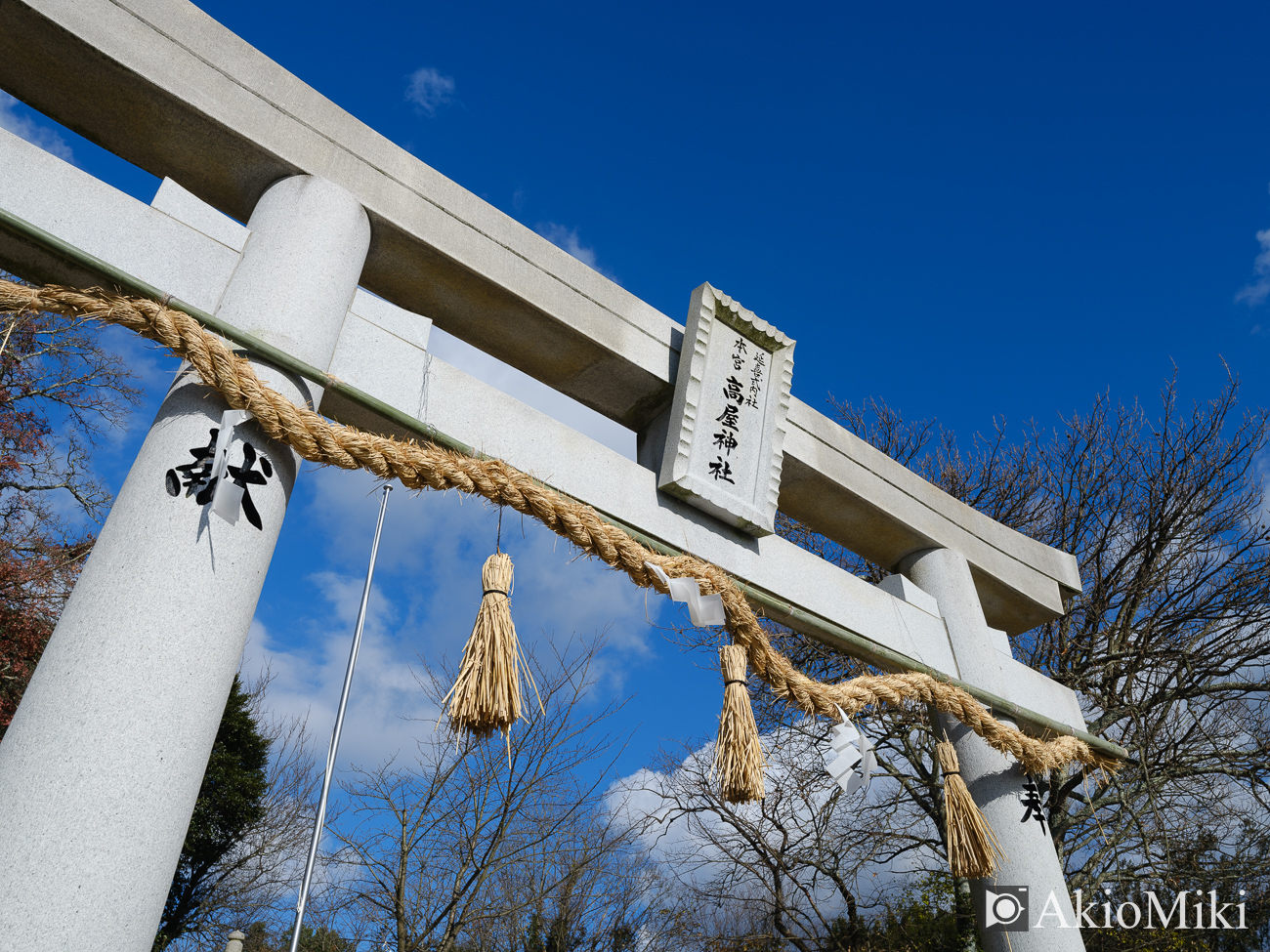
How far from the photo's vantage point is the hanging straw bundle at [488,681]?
6.82 feet

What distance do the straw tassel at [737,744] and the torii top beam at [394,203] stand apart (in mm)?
1323

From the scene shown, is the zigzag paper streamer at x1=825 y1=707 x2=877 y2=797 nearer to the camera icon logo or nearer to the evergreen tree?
the camera icon logo

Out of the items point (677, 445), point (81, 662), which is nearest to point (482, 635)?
point (81, 662)

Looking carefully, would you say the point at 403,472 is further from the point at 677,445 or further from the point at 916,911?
the point at 916,911

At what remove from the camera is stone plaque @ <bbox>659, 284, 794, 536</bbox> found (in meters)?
3.28

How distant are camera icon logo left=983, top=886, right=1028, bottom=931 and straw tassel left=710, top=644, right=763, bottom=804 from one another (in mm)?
1695

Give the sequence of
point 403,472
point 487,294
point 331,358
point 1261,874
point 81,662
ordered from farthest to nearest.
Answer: point 1261,874, point 487,294, point 331,358, point 403,472, point 81,662

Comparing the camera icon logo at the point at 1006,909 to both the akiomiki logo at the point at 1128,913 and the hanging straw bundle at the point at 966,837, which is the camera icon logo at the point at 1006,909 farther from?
the hanging straw bundle at the point at 966,837

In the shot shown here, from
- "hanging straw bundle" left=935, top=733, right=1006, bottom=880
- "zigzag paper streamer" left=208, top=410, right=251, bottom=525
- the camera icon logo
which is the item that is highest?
"zigzag paper streamer" left=208, top=410, right=251, bottom=525

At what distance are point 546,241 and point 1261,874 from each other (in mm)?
6953

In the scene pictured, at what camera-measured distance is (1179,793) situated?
6.12 meters

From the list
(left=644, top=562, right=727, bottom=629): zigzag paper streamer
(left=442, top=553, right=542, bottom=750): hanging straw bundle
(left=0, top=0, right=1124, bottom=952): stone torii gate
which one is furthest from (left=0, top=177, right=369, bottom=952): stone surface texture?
(left=644, top=562, right=727, bottom=629): zigzag paper streamer

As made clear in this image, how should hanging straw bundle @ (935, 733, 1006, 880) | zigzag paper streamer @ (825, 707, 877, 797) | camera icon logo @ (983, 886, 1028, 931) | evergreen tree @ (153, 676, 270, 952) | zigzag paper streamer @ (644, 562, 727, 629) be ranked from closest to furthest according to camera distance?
zigzag paper streamer @ (644, 562, 727, 629), zigzag paper streamer @ (825, 707, 877, 797), hanging straw bundle @ (935, 733, 1006, 880), camera icon logo @ (983, 886, 1028, 931), evergreen tree @ (153, 676, 270, 952)

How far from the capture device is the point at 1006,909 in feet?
11.3
